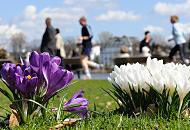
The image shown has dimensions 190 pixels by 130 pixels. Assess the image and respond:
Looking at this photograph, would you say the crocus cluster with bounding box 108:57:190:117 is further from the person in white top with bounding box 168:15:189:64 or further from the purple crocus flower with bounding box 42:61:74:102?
the person in white top with bounding box 168:15:189:64

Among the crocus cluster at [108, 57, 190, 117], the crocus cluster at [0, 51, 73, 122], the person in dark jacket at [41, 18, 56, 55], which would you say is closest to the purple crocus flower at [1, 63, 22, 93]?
the crocus cluster at [0, 51, 73, 122]

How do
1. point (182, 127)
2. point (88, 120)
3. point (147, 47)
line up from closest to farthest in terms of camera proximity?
1. point (182, 127)
2. point (88, 120)
3. point (147, 47)

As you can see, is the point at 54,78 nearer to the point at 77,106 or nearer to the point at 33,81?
the point at 33,81

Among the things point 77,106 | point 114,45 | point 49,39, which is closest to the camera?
point 77,106

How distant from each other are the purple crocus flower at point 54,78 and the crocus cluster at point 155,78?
0.46 m

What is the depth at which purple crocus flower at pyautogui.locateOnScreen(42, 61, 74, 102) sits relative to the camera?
3066 mm

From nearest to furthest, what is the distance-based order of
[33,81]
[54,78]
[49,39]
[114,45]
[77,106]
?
[33,81] → [54,78] → [77,106] → [49,39] → [114,45]

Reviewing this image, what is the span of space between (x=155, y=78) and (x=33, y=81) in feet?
2.71

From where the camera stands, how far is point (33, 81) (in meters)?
2.97

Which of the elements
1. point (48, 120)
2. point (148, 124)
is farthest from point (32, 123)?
point (148, 124)

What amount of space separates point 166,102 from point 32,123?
884 mm

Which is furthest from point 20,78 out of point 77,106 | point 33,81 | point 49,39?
point 49,39

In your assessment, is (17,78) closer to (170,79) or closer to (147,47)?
(170,79)

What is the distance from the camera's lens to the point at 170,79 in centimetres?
323
